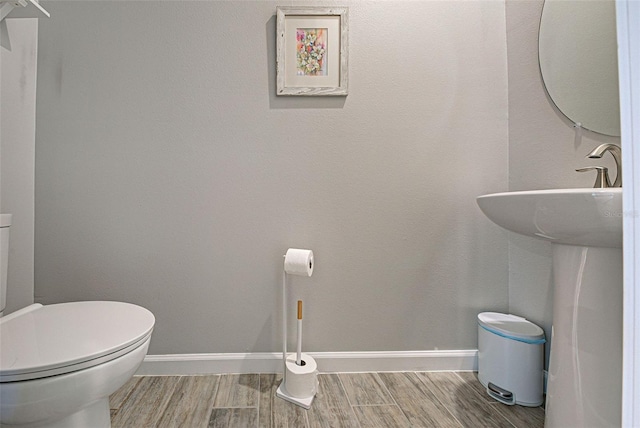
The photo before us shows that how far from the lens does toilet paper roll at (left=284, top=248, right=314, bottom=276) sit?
1351 mm

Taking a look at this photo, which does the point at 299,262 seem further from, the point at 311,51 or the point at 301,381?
the point at 311,51

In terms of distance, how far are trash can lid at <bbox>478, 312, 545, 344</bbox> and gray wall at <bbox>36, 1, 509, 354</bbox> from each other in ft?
0.36

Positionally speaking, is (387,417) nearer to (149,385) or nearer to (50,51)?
(149,385)

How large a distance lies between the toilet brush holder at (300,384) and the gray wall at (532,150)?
3.24ft

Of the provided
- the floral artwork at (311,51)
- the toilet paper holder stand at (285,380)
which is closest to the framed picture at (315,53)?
the floral artwork at (311,51)

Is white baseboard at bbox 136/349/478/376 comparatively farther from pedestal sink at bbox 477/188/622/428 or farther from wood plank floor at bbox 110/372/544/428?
pedestal sink at bbox 477/188/622/428

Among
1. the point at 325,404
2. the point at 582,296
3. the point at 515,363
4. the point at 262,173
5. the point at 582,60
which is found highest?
the point at 582,60

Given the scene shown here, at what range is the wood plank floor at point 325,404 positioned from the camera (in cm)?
120

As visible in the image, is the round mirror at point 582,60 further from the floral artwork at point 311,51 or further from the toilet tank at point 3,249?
the toilet tank at point 3,249

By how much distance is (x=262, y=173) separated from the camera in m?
1.53

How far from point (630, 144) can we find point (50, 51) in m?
2.01

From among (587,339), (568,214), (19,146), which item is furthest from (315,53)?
(587,339)

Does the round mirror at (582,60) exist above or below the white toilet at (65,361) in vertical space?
above

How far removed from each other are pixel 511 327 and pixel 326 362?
0.81 metres
